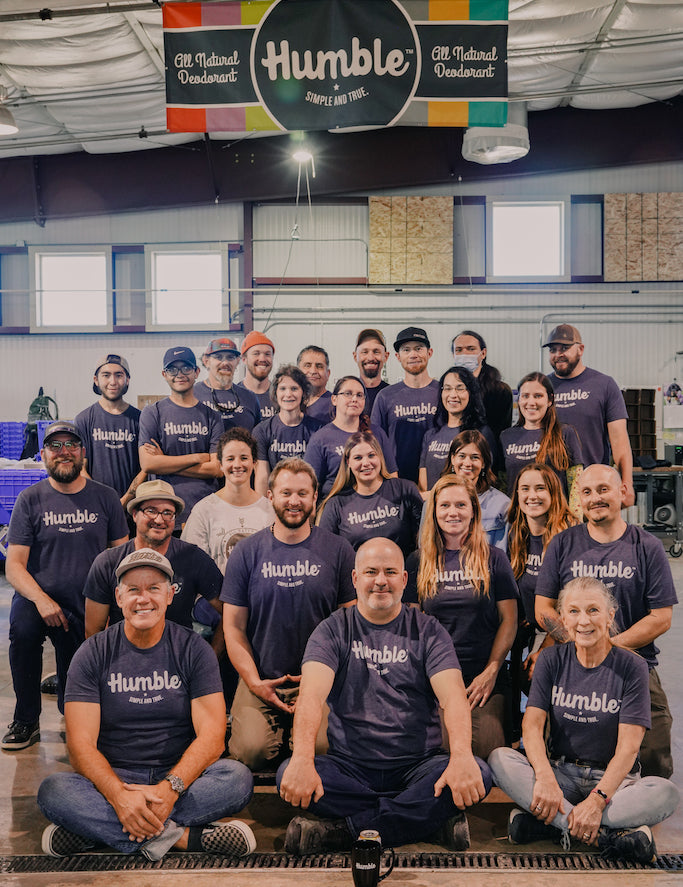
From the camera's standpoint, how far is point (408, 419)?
541 cm

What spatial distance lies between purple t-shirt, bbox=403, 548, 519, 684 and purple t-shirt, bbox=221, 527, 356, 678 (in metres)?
0.46

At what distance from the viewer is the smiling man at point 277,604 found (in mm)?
3965

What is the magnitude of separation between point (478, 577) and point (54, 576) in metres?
2.34

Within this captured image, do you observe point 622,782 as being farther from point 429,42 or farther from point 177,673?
point 429,42

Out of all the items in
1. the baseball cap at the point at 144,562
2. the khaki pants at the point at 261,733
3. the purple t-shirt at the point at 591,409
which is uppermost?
the purple t-shirt at the point at 591,409

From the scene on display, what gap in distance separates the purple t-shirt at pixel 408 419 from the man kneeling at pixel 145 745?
2.32m

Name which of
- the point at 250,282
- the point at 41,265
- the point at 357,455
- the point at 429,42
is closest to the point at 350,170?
the point at 250,282

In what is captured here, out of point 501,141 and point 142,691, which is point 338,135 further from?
point 142,691

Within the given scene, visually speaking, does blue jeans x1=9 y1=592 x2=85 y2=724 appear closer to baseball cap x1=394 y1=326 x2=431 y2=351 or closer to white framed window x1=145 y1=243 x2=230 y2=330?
baseball cap x1=394 y1=326 x2=431 y2=351

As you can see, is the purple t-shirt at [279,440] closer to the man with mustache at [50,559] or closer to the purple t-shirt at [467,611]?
the man with mustache at [50,559]

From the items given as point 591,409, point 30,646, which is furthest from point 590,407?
point 30,646

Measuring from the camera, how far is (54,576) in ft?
14.8

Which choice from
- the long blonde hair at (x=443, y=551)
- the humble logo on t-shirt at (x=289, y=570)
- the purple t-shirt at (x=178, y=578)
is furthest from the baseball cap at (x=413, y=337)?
the purple t-shirt at (x=178, y=578)

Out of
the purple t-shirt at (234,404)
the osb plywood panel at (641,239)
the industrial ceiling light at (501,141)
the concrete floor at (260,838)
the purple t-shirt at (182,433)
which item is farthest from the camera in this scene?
the osb plywood panel at (641,239)
